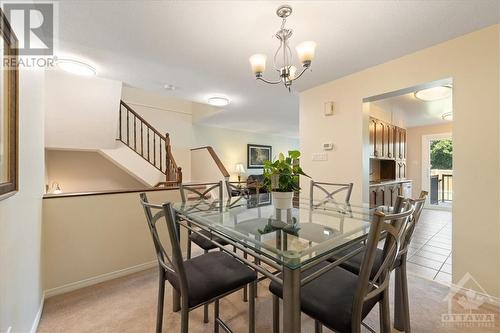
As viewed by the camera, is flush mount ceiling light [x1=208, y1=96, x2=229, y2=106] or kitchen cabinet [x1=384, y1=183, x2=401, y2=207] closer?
flush mount ceiling light [x1=208, y1=96, x2=229, y2=106]

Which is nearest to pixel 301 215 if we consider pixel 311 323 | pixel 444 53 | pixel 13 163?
pixel 311 323

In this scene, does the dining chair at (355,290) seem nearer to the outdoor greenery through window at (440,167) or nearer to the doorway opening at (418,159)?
the doorway opening at (418,159)

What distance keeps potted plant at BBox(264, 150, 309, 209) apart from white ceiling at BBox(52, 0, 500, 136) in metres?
1.10

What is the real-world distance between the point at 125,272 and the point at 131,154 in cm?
247

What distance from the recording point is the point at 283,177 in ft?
5.57

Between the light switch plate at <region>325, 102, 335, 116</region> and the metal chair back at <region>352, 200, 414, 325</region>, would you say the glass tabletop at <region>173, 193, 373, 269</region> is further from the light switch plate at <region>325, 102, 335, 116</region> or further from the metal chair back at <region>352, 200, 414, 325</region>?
the light switch plate at <region>325, 102, 335, 116</region>

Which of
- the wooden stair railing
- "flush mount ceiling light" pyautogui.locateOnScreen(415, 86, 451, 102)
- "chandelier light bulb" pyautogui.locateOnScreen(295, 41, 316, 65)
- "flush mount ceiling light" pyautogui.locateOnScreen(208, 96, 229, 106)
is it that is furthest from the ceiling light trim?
"flush mount ceiling light" pyautogui.locateOnScreen(415, 86, 451, 102)

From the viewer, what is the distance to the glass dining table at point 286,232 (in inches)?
36.4

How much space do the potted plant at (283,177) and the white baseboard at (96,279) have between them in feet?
5.65

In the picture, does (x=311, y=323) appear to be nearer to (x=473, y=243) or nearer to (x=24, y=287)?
(x=473, y=243)

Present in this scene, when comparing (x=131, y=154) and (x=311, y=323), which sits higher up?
(x=131, y=154)

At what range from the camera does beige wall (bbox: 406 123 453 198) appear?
568cm

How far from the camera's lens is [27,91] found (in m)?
1.40

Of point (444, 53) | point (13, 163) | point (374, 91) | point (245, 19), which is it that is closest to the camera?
point (13, 163)
